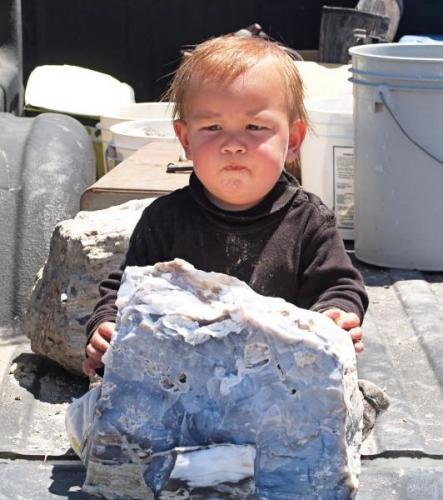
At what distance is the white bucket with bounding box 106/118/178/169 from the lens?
15.5 feet

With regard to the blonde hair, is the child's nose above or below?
below

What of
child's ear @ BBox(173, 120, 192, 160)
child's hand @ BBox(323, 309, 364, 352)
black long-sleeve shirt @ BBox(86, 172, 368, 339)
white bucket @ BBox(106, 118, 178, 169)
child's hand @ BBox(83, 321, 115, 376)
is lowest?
white bucket @ BBox(106, 118, 178, 169)

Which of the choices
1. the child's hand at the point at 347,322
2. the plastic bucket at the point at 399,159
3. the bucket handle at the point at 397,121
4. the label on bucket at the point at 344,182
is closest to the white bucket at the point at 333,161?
the label on bucket at the point at 344,182

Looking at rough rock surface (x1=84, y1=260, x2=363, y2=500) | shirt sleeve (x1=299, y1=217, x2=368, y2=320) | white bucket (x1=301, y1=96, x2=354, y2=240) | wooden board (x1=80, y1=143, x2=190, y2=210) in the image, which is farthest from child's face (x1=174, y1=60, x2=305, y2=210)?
white bucket (x1=301, y1=96, x2=354, y2=240)

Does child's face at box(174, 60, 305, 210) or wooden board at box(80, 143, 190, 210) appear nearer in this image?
child's face at box(174, 60, 305, 210)

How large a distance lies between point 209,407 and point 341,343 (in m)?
0.29

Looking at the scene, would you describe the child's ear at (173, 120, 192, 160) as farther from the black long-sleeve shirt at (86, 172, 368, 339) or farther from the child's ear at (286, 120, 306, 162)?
the child's ear at (286, 120, 306, 162)

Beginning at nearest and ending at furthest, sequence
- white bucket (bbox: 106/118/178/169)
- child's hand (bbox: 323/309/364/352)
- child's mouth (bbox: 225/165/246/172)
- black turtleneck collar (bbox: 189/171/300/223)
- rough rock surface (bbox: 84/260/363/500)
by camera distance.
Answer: rough rock surface (bbox: 84/260/363/500) < child's hand (bbox: 323/309/364/352) < child's mouth (bbox: 225/165/246/172) < black turtleneck collar (bbox: 189/171/300/223) < white bucket (bbox: 106/118/178/169)

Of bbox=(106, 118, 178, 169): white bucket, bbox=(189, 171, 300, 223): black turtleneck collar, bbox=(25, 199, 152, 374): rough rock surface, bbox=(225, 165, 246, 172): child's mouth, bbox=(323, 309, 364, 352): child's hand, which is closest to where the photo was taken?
bbox=(323, 309, 364, 352): child's hand

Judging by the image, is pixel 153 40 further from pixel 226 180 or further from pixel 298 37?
pixel 226 180

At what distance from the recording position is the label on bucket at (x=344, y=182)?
4.61m

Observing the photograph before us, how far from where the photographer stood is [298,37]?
6699 mm

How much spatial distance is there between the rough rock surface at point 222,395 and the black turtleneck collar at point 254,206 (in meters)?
0.33

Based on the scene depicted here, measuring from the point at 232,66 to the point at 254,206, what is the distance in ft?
1.08
